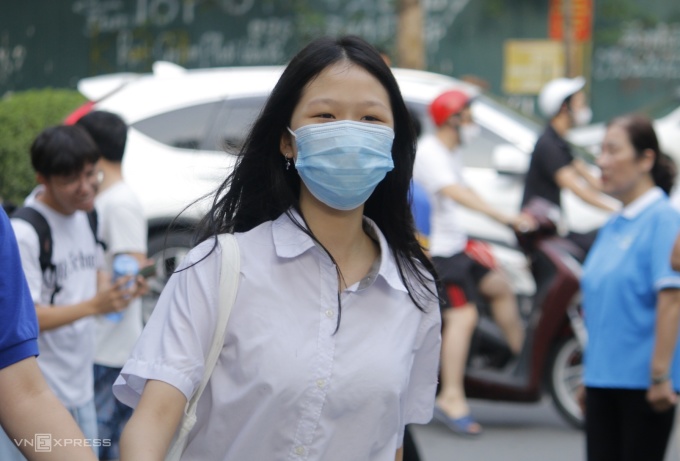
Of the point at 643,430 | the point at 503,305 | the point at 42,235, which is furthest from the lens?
the point at 503,305

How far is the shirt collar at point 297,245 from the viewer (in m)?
2.54

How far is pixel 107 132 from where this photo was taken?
509 cm

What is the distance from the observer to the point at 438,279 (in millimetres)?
2814

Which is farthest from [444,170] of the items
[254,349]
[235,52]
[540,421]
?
[235,52]

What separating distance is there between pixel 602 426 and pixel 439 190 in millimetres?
2935

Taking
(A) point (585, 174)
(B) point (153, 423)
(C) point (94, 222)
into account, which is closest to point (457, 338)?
(A) point (585, 174)

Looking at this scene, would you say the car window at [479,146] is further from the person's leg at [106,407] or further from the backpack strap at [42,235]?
the backpack strap at [42,235]

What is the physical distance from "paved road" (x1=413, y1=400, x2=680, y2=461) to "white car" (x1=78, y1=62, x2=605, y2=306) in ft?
5.01

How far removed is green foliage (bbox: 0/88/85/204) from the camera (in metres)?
7.66

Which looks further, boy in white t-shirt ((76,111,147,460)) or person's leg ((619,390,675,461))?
boy in white t-shirt ((76,111,147,460))

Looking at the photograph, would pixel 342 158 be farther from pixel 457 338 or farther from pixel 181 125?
pixel 181 125

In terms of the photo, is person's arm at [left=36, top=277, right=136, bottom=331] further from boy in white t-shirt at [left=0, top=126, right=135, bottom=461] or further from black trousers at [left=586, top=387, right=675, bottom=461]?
black trousers at [left=586, top=387, right=675, bottom=461]

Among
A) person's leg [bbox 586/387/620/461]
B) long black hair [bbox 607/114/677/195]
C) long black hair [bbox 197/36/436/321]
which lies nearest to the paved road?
person's leg [bbox 586/387/620/461]

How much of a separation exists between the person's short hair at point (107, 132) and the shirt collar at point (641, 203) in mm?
2087
